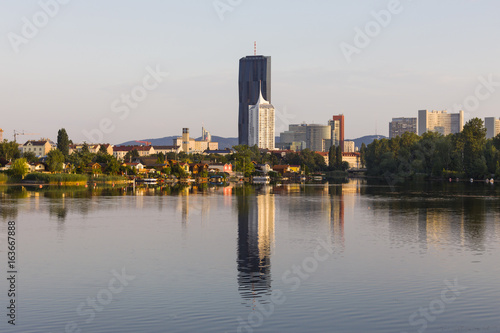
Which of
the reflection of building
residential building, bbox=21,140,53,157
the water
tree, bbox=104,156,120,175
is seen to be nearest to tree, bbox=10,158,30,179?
tree, bbox=104,156,120,175

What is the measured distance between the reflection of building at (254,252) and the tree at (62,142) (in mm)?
97685

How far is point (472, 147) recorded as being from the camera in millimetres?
122125

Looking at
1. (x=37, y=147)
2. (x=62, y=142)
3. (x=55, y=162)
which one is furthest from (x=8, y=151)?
(x=37, y=147)

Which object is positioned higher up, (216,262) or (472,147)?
(472,147)

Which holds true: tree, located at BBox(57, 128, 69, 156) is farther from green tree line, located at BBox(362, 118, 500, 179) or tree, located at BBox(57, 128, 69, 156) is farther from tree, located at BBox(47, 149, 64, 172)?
green tree line, located at BBox(362, 118, 500, 179)

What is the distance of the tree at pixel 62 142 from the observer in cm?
13325

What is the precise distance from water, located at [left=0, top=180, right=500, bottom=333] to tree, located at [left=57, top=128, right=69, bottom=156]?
98867mm

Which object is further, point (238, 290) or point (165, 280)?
point (165, 280)

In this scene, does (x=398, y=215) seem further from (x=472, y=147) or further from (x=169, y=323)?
(x=472, y=147)

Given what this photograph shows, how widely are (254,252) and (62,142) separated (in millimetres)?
118526

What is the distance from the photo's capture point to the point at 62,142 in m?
135

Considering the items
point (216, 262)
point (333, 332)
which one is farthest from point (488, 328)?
point (216, 262)

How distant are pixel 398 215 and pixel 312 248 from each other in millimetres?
18683

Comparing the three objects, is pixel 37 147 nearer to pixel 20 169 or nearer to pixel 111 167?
pixel 111 167
